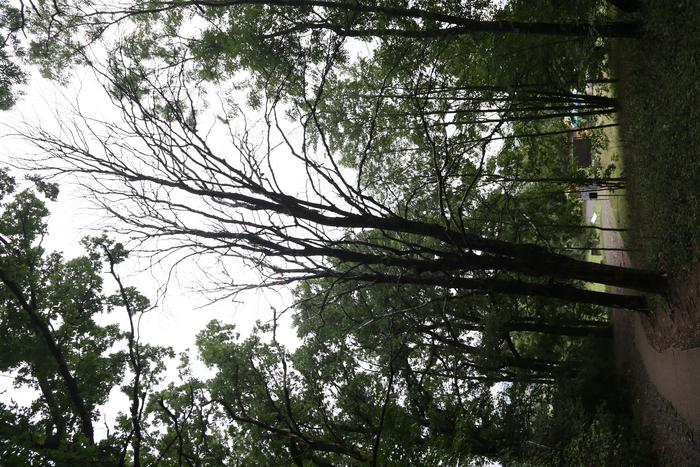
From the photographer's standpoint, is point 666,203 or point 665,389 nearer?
point 666,203

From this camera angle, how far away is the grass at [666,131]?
6.64 meters

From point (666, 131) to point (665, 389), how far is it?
5.19 m

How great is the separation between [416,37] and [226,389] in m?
10.2

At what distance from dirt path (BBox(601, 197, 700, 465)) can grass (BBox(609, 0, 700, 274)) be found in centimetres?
188

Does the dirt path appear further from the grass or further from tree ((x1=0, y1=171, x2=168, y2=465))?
tree ((x1=0, y1=171, x2=168, y2=465))

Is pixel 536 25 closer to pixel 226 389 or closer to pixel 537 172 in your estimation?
pixel 537 172

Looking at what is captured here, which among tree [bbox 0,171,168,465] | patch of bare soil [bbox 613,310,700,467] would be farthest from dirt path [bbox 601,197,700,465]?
tree [bbox 0,171,168,465]

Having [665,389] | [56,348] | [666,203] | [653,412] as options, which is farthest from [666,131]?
[56,348]

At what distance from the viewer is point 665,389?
30.5ft

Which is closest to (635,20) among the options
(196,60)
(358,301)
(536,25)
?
(536,25)

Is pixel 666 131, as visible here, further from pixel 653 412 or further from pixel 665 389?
pixel 653 412

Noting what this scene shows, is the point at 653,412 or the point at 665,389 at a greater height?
the point at 665,389

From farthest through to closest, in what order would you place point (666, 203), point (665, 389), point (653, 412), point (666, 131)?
point (653, 412)
point (665, 389)
point (666, 203)
point (666, 131)

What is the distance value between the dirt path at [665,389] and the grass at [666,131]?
188 cm
